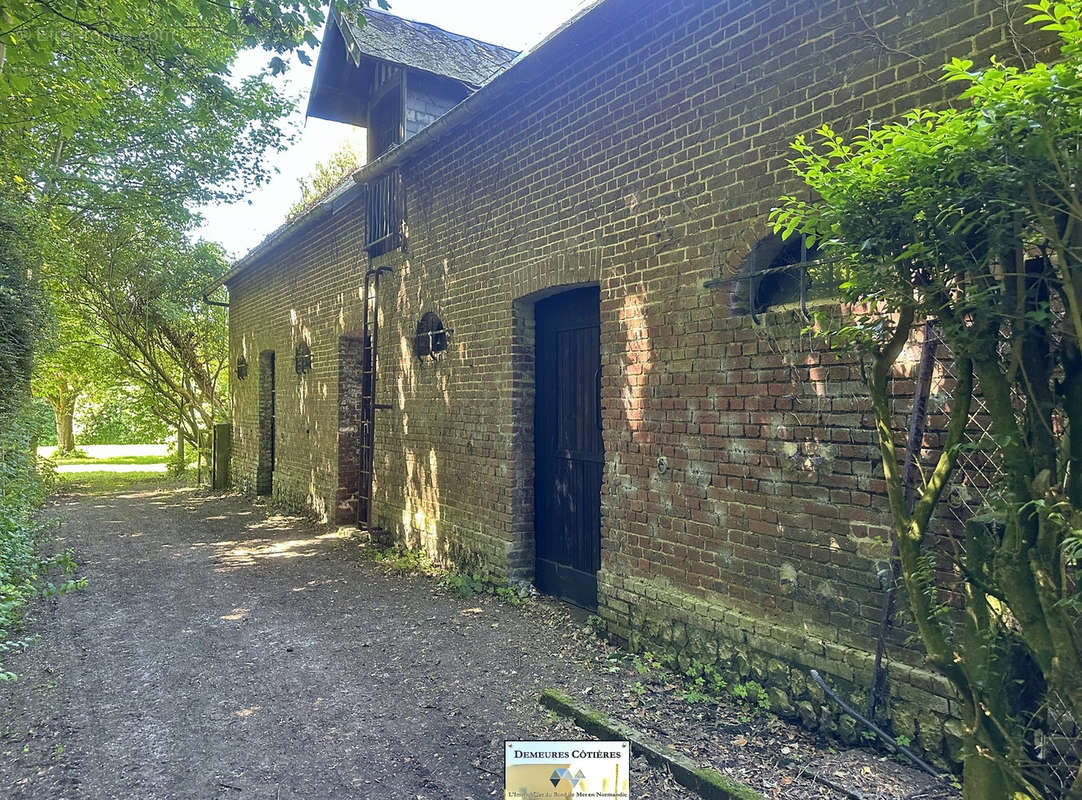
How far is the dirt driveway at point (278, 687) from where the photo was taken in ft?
10.6

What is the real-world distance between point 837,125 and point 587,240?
213 cm

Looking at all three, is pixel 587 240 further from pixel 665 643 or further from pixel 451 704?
pixel 451 704

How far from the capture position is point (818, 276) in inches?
143

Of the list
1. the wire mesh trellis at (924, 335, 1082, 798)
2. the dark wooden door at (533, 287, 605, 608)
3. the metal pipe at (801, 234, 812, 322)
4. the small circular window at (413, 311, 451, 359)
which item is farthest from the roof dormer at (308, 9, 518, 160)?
the wire mesh trellis at (924, 335, 1082, 798)

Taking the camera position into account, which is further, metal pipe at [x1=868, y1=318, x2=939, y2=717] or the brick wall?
the brick wall

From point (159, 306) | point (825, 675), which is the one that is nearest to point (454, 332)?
point (825, 675)

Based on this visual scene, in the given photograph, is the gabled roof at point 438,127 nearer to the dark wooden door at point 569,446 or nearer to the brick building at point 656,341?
the brick building at point 656,341

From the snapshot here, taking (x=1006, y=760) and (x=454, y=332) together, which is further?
(x=454, y=332)

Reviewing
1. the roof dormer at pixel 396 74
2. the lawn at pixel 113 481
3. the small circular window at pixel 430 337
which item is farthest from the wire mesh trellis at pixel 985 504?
the lawn at pixel 113 481

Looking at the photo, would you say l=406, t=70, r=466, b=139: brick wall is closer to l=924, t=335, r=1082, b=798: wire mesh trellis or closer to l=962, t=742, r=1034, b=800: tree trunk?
l=924, t=335, r=1082, b=798: wire mesh trellis

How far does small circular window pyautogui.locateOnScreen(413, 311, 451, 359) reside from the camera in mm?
7430

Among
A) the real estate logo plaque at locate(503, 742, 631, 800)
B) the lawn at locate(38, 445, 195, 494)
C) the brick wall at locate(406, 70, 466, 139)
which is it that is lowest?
the lawn at locate(38, 445, 195, 494)

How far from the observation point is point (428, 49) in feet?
29.3

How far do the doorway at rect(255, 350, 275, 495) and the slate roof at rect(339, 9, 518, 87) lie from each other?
7037 mm
